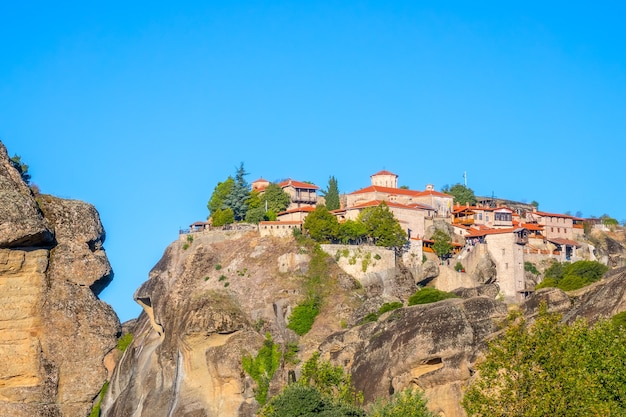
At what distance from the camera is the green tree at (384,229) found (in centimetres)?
11231

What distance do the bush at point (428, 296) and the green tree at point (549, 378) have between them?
59.4 m

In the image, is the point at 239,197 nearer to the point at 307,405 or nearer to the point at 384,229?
the point at 384,229

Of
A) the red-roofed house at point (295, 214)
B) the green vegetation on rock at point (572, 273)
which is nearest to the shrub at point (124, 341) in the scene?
the red-roofed house at point (295, 214)

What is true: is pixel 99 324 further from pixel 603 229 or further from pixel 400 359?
pixel 603 229

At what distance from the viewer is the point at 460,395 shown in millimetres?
66562

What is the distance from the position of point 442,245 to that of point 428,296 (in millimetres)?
16944

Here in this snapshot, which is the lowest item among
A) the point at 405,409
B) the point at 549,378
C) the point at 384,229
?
the point at 405,409

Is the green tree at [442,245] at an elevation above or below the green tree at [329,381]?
above

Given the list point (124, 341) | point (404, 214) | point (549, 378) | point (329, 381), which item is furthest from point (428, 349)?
point (404, 214)

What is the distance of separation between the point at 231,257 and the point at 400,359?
37357 millimetres

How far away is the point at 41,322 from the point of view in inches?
1151

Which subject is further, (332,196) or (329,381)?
(332,196)

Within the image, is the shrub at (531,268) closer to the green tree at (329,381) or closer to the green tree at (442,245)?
the green tree at (442,245)

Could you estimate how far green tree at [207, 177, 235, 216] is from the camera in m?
126
